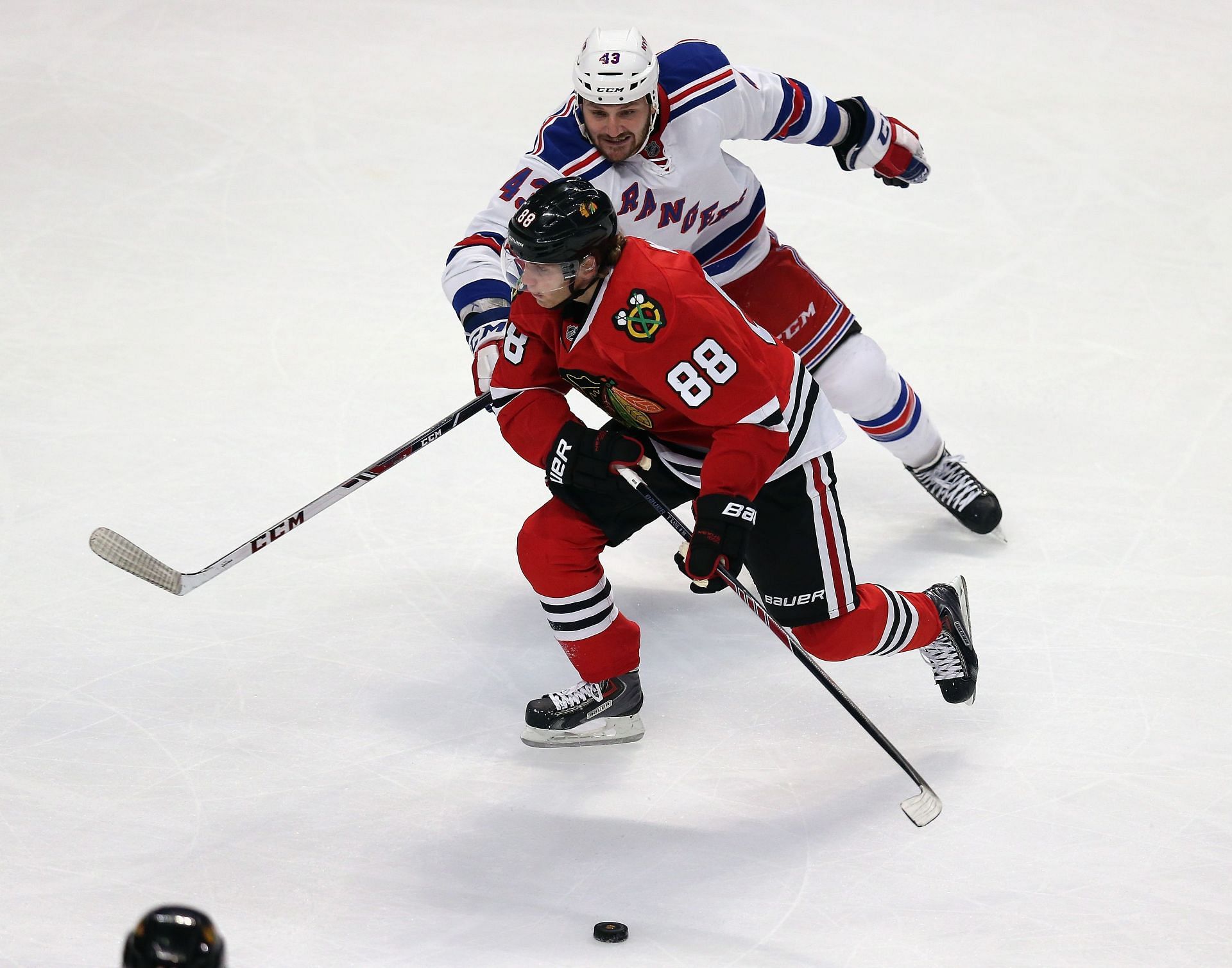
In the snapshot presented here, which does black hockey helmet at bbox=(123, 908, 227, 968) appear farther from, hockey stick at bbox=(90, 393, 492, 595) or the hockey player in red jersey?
hockey stick at bbox=(90, 393, 492, 595)

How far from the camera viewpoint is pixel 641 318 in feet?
8.75

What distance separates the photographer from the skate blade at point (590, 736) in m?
3.18

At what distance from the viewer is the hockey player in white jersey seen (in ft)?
10.8

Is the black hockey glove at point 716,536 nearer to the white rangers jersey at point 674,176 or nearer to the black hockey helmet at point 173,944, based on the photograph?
the white rangers jersey at point 674,176

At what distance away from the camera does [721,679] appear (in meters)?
3.42

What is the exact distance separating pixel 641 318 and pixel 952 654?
43.8 inches

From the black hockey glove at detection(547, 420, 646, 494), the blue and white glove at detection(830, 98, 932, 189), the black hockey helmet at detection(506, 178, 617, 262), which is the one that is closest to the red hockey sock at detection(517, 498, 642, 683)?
the black hockey glove at detection(547, 420, 646, 494)

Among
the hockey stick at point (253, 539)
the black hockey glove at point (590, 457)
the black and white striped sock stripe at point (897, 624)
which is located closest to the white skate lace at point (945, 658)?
the black and white striped sock stripe at point (897, 624)

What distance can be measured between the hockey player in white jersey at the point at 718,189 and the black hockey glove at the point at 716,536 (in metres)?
0.71

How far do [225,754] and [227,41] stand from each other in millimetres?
4763

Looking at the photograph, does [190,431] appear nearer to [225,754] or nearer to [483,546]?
[483,546]

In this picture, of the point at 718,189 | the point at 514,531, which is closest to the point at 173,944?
the point at 718,189

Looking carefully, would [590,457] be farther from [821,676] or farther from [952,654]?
[952,654]

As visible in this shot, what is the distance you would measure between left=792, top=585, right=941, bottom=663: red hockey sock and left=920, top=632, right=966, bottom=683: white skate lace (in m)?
0.04
